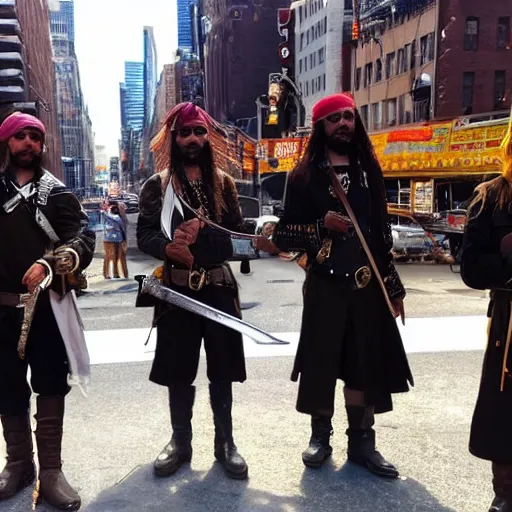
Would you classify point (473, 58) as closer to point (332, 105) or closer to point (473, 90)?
point (473, 90)

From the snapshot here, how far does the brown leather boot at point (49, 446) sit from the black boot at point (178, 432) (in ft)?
1.75

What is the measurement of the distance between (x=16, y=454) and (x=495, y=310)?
2.61 metres

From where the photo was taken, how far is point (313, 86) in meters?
58.9

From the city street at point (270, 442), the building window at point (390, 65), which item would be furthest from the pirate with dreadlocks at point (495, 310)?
the building window at point (390, 65)

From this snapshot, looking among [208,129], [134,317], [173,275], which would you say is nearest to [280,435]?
[173,275]

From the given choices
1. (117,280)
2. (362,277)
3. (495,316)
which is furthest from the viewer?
(117,280)

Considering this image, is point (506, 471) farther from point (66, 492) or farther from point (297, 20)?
point (297, 20)

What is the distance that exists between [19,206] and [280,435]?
2.25m

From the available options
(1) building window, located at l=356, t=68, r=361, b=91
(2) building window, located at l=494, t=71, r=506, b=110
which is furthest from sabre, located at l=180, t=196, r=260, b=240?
(1) building window, located at l=356, t=68, r=361, b=91

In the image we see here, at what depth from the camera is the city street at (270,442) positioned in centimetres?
306

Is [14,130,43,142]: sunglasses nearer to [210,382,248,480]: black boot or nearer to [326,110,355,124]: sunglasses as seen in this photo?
[326,110,355,124]: sunglasses

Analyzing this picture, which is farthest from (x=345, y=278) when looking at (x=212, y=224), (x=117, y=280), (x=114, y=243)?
(x=114, y=243)

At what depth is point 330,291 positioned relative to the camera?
3.28 metres

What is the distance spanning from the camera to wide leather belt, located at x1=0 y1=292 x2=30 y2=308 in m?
2.92
